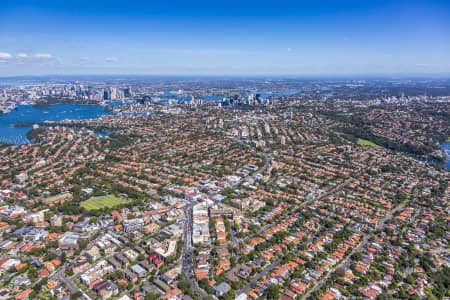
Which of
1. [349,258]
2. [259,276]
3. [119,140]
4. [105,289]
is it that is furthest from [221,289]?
[119,140]

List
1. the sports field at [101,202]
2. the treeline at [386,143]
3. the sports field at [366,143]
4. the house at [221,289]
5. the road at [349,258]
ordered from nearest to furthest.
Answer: the house at [221,289]
the road at [349,258]
the sports field at [101,202]
the treeline at [386,143]
the sports field at [366,143]

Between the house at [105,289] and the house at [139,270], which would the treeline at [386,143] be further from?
the house at [105,289]

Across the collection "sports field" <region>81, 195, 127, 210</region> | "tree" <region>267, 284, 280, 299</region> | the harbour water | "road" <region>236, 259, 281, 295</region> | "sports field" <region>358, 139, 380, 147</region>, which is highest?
the harbour water

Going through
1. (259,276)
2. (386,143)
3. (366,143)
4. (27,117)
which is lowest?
(259,276)

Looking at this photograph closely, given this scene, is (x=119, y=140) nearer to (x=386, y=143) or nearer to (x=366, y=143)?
(x=366, y=143)

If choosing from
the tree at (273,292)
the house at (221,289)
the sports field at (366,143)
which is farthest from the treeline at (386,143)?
the house at (221,289)

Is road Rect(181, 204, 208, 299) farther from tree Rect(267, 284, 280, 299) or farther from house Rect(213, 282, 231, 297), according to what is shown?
tree Rect(267, 284, 280, 299)

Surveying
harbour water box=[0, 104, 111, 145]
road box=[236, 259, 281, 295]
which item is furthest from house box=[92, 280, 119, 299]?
harbour water box=[0, 104, 111, 145]
